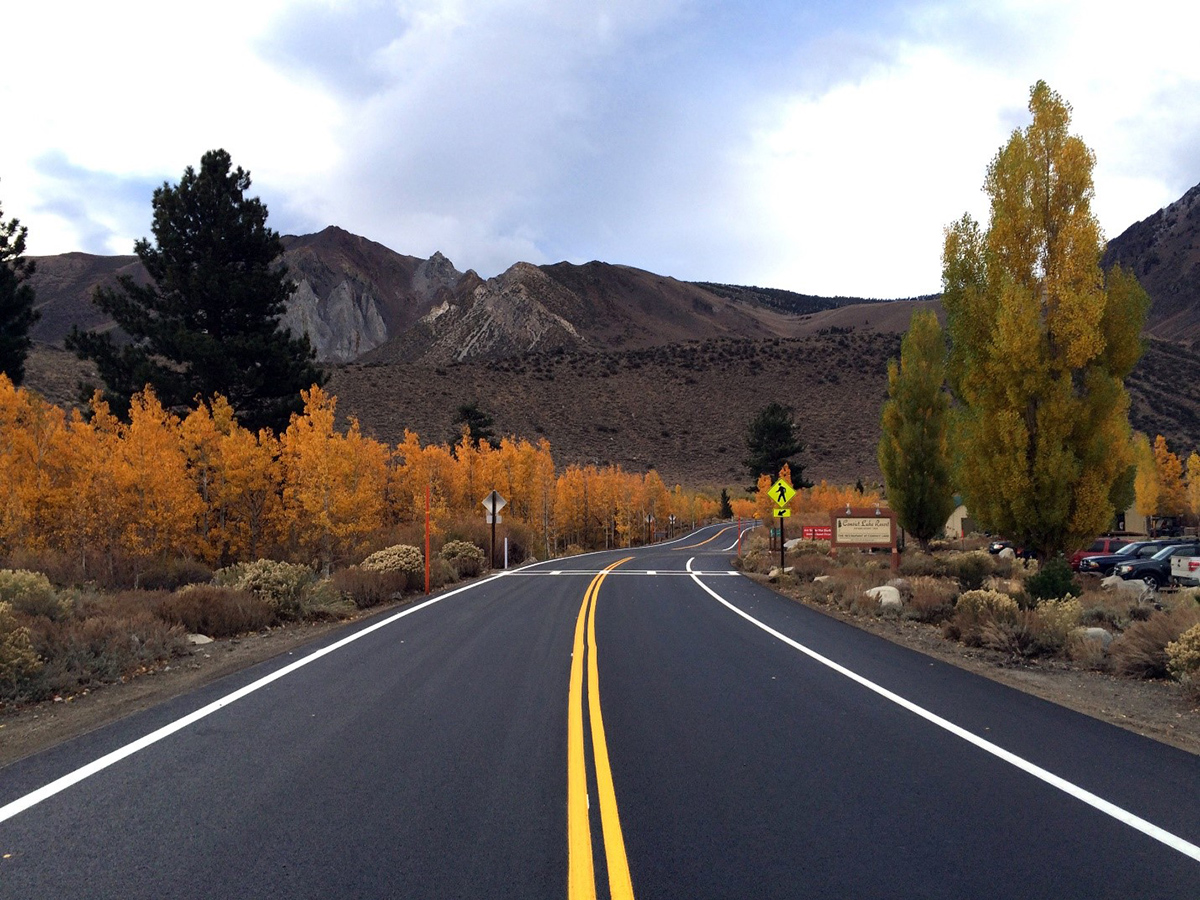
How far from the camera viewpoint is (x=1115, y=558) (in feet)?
87.0

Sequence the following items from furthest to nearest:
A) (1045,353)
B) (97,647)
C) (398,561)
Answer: (398,561) → (1045,353) → (97,647)

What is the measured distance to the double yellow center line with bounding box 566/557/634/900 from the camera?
153 inches

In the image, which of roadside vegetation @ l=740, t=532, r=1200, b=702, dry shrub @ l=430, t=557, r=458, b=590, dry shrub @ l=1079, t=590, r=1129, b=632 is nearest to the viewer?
roadside vegetation @ l=740, t=532, r=1200, b=702

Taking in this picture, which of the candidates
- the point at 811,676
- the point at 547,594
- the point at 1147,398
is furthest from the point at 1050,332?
the point at 1147,398

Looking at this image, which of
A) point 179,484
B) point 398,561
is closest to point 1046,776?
point 398,561

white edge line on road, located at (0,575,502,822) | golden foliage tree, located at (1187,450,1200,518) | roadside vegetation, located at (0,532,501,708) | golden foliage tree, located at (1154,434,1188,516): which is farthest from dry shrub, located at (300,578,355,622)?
golden foliage tree, located at (1154,434,1188,516)

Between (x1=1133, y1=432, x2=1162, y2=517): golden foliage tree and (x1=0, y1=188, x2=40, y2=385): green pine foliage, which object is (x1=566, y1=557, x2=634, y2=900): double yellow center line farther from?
(x1=1133, y1=432, x2=1162, y2=517): golden foliage tree

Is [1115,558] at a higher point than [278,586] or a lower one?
lower

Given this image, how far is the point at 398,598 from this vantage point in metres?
19.3

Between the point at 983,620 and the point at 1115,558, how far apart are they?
709 inches

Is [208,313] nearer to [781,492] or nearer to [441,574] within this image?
[441,574]

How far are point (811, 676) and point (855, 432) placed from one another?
86905mm

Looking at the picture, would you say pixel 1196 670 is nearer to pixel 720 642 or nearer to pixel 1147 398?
pixel 720 642

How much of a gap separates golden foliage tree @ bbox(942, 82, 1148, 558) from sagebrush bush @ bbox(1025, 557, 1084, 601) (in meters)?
1.96
